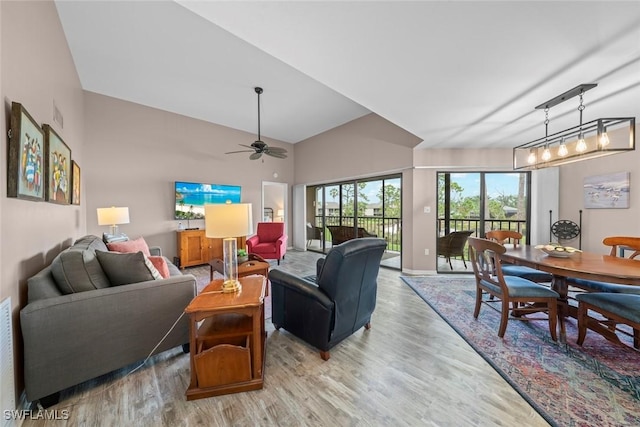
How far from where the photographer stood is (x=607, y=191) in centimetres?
330

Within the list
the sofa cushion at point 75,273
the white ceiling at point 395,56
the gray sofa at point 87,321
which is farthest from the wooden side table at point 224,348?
the white ceiling at point 395,56

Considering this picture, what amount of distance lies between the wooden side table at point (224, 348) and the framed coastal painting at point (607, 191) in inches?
190

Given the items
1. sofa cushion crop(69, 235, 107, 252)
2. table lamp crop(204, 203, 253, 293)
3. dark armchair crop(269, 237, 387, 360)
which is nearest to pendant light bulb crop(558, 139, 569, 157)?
dark armchair crop(269, 237, 387, 360)

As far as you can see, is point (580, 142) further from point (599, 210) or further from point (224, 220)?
point (224, 220)

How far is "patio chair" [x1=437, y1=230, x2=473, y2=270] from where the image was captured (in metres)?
4.23

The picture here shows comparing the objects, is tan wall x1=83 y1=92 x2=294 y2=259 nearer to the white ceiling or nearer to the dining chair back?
the white ceiling

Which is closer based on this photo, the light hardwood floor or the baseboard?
the light hardwood floor

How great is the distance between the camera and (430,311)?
2.77m

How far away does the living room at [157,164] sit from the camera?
1477mm

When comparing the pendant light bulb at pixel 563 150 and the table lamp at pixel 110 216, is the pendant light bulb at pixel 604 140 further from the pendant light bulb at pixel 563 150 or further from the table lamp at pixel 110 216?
the table lamp at pixel 110 216

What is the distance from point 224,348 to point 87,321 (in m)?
0.88

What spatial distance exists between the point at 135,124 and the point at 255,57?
3110 mm

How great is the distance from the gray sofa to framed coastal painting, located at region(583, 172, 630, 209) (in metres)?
5.33

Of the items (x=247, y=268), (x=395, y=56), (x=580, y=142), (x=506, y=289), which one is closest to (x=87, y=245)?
(x=247, y=268)
